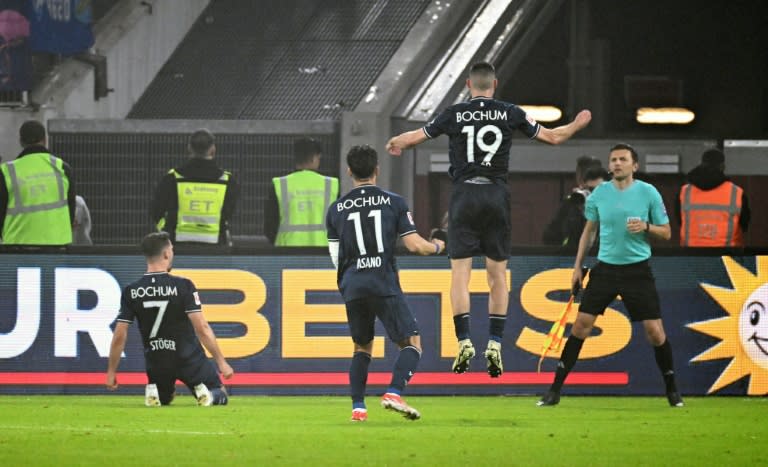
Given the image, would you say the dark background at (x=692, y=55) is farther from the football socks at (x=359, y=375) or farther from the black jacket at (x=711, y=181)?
the football socks at (x=359, y=375)

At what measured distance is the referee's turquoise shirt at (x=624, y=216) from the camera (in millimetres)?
13969

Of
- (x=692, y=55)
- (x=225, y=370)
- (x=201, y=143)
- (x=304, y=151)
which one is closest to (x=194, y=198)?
(x=201, y=143)

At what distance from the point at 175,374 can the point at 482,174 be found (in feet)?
9.99

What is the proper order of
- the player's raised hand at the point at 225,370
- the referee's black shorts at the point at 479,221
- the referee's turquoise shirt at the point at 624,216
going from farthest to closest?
the referee's turquoise shirt at the point at 624,216 < the player's raised hand at the point at 225,370 < the referee's black shorts at the point at 479,221

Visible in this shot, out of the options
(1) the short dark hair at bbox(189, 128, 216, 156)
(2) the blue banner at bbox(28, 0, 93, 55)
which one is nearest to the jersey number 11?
(1) the short dark hair at bbox(189, 128, 216, 156)

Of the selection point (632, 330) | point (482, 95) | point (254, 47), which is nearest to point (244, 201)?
point (254, 47)

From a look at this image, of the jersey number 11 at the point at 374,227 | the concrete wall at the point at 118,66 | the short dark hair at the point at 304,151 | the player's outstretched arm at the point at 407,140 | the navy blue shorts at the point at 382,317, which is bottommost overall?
the navy blue shorts at the point at 382,317

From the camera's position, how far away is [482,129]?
13.0 m

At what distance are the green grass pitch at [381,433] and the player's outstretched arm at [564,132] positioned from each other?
79.3 inches

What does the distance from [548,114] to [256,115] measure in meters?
6.39

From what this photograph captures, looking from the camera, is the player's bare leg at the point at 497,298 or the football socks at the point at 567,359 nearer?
the player's bare leg at the point at 497,298

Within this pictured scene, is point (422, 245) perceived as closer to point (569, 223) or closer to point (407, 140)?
point (407, 140)

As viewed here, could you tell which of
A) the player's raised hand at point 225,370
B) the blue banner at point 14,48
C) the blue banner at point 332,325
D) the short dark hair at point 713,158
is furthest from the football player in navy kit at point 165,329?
the blue banner at point 14,48

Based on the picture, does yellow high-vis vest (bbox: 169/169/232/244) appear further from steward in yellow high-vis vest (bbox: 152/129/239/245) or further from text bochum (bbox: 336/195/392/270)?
text bochum (bbox: 336/195/392/270)
